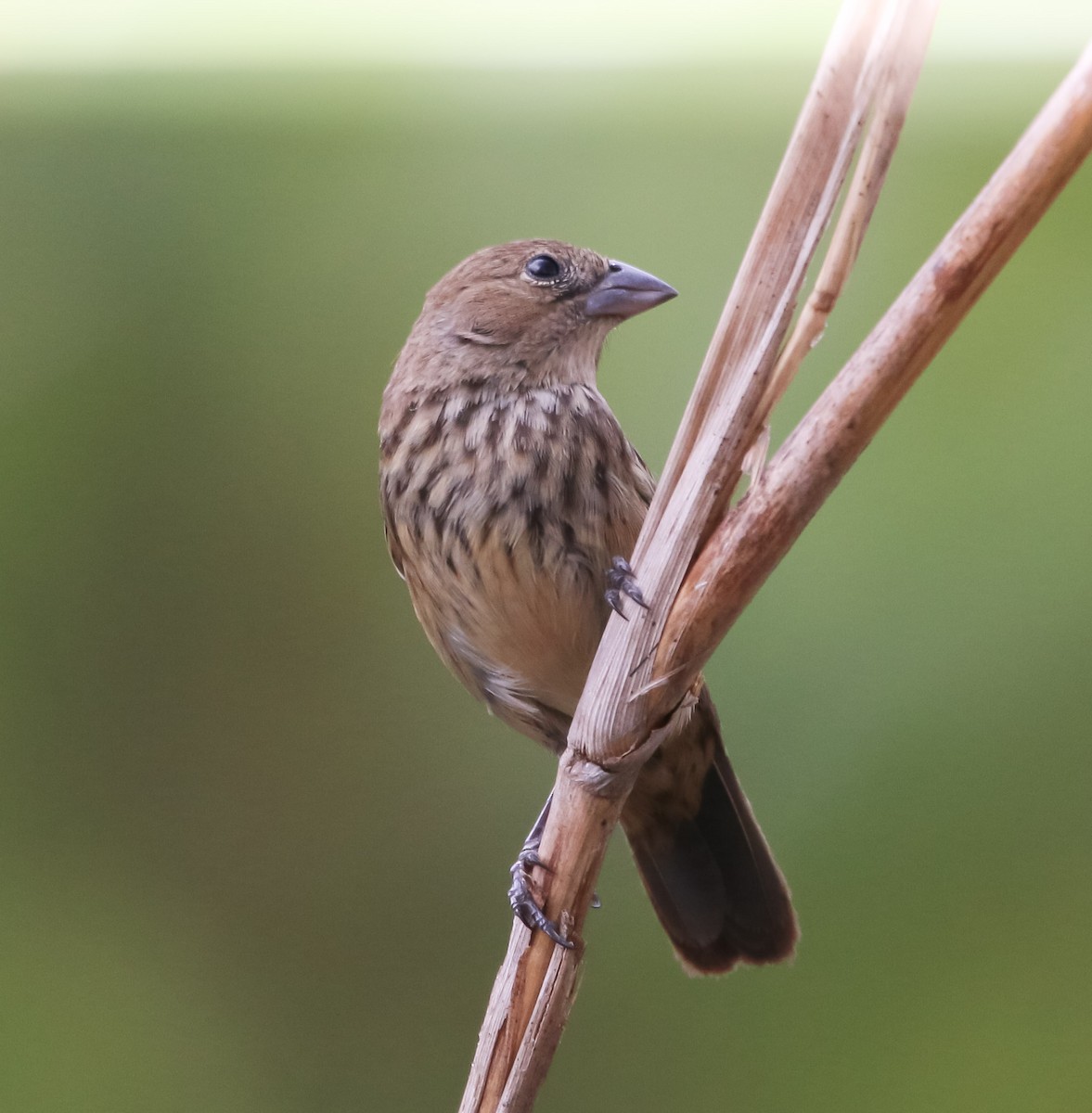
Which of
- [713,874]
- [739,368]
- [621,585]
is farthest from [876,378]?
[713,874]

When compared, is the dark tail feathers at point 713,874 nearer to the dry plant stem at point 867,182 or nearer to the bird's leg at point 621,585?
the bird's leg at point 621,585

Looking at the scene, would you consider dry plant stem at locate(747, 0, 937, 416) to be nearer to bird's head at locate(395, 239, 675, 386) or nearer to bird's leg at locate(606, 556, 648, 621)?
bird's leg at locate(606, 556, 648, 621)

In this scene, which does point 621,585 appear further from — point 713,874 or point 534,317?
point 713,874

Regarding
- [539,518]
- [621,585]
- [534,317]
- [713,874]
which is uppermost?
[534,317]

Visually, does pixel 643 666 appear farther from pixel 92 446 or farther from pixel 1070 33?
pixel 92 446

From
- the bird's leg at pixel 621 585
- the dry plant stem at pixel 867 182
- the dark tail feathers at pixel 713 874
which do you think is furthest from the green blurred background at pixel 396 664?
the dry plant stem at pixel 867 182

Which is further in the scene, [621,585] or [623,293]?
[623,293]
